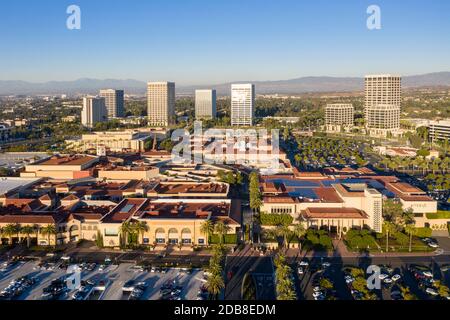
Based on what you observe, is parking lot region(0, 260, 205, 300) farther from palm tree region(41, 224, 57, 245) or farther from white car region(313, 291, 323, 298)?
white car region(313, 291, 323, 298)

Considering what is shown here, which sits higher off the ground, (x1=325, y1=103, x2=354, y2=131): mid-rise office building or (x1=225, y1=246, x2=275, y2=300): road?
(x1=325, y1=103, x2=354, y2=131): mid-rise office building

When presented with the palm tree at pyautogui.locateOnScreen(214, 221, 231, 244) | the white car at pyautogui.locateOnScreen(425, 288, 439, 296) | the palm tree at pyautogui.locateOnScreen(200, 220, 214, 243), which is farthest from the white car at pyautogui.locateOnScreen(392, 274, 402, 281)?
the palm tree at pyautogui.locateOnScreen(200, 220, 214, 243)

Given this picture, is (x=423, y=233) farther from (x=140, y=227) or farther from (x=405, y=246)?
(x=140, y=227)

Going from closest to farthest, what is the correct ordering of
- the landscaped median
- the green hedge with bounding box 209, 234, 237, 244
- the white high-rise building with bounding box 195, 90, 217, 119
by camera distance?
1. the landscaped median
2. the green hedge with bounding box 209, 234, 237, 244
3. the white high-rise building with bounding box 195, 90, 217, 119

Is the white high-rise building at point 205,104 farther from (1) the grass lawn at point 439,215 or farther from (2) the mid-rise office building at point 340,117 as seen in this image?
(1) the grass lawn at point 439,215
